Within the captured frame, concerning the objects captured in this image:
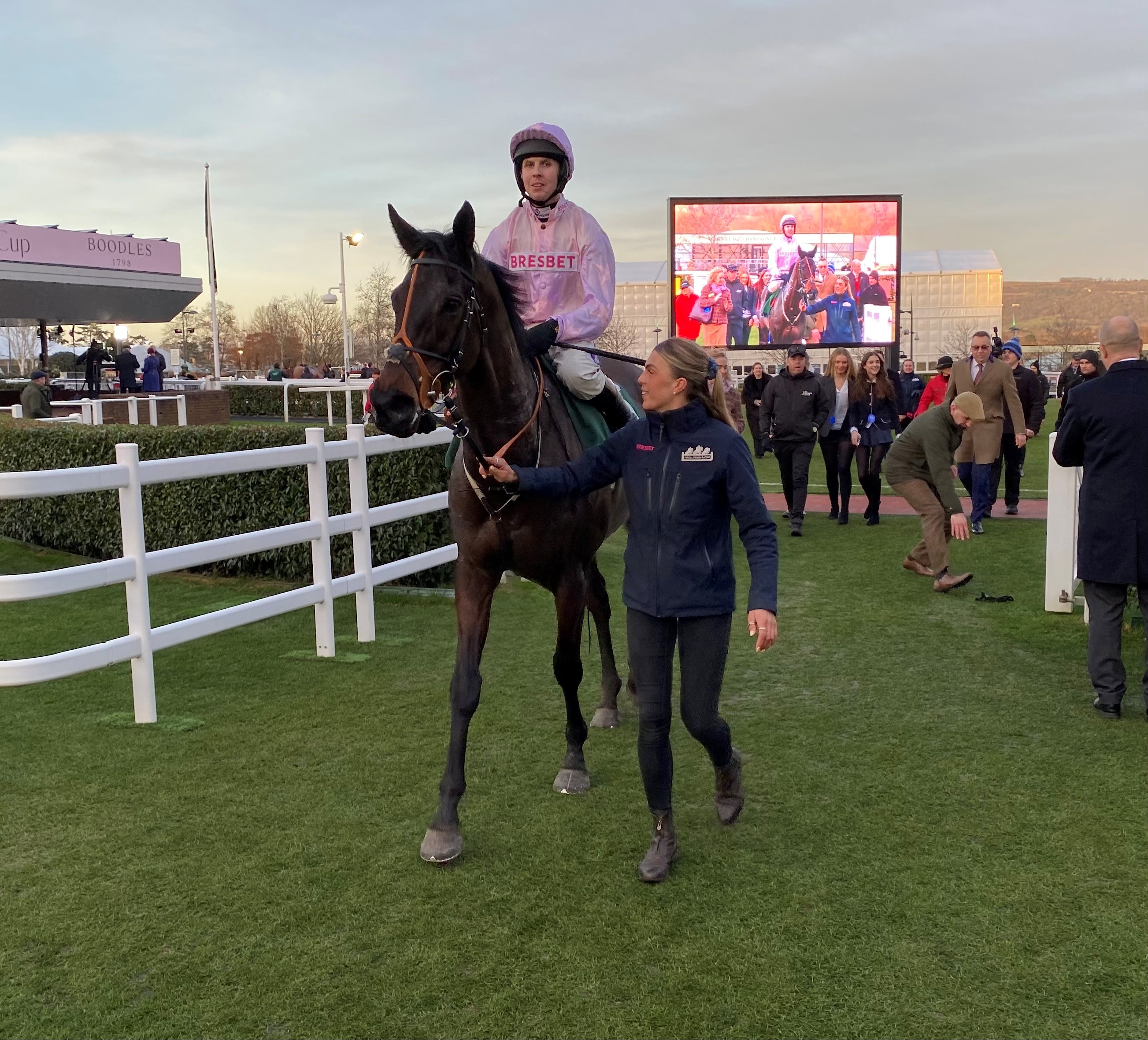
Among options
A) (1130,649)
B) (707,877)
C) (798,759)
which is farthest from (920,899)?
(1130,649)

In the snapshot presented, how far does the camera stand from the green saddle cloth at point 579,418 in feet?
15.7

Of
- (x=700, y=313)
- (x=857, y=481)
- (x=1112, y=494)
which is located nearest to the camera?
(x=1112, y=494)

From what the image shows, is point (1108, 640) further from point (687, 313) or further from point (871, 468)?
point (687, 313)

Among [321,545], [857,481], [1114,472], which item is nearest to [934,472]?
[1114,472]

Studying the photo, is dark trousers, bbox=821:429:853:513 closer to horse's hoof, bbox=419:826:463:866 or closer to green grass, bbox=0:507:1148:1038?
green grass, bbox=0:507:1148:1038

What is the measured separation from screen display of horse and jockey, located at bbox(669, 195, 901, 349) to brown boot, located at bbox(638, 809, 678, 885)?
25.1 meters

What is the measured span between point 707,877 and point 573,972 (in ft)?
2.65

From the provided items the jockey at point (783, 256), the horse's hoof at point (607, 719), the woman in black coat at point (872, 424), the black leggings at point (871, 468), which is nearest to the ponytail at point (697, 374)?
the horse's hoof at point (607, 719)

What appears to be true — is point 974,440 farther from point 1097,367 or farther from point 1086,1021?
point 1086,1021

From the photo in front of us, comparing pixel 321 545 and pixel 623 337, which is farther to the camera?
pixel 623 337

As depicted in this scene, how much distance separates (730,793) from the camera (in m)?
4.33

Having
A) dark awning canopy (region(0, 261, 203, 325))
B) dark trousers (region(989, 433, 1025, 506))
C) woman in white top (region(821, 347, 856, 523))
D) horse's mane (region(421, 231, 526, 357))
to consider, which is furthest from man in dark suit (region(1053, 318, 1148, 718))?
dark awning canopy (region(0, 261, 203, 325))

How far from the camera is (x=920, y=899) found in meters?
3.69

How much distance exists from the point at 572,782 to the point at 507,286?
2.09 meters
